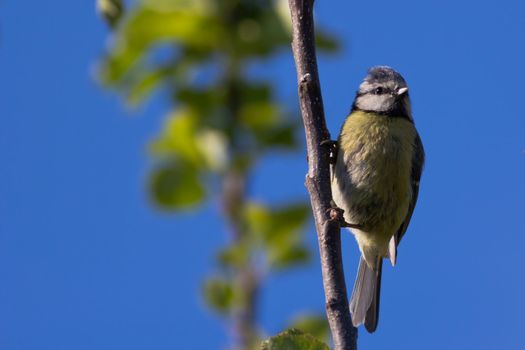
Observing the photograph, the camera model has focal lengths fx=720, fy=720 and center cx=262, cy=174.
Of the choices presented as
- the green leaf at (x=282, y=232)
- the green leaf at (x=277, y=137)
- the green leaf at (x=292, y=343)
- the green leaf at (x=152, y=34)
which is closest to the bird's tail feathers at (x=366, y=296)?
the green leaf at (x=282, y=232)

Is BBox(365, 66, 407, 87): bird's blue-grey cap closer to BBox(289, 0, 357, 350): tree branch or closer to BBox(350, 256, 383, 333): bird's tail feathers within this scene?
BBox(350, 256, 383, 333): bird's tail feathers

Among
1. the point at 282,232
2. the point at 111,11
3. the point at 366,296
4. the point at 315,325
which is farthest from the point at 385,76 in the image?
the point at 111,11

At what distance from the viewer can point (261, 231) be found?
72.4 inches

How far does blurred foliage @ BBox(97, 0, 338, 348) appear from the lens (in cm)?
162

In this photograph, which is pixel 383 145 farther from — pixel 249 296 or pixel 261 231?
pixel 249 296

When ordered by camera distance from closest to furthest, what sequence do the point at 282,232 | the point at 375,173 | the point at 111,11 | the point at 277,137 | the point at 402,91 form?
the point at 111,11 < the point at 277,137 < the point at 282,232 < the point at 375,173 < the point at 402,91

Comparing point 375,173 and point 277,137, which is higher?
point 375,173

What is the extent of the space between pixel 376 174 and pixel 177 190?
7.89ft

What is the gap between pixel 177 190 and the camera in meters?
1.66

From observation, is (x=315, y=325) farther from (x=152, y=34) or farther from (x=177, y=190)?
(x=152, y=34)

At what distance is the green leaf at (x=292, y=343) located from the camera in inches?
48.9

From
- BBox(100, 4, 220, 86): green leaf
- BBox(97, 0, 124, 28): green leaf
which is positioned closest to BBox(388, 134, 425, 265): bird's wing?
BBox(100, 4, 220, 86): green leaf

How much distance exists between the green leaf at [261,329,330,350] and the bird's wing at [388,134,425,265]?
3031 mm

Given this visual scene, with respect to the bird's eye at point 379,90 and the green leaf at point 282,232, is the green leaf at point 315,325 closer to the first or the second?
the green leaf at point 282,232
